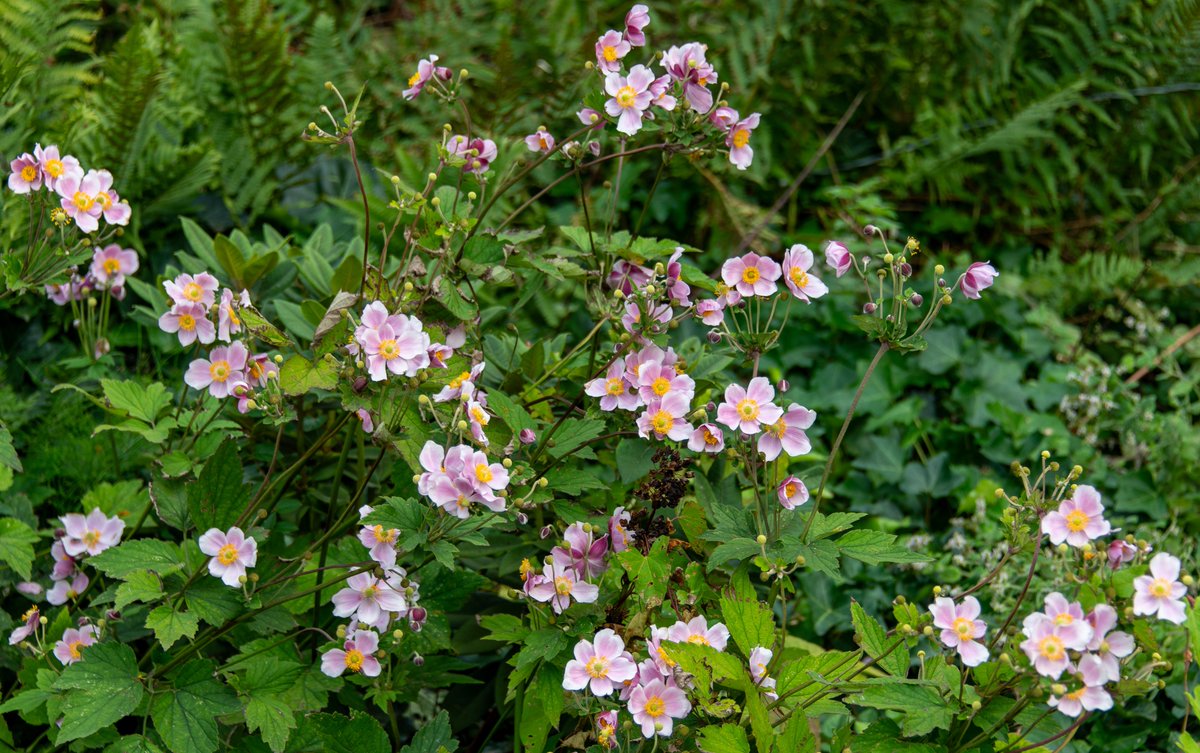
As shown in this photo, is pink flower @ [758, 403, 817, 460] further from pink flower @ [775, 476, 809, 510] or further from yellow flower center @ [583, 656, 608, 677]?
yellow flower center @ [583, 656, 608, 677]

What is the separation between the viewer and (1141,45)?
12.8 ft

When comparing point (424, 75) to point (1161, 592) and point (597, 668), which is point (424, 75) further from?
point (1161, 592)

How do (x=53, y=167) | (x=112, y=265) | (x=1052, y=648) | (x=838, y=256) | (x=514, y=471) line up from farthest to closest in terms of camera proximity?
(x=112, y=265) < (x=53, y=167) < (x=838, y=256) < (x=514, y=471) < (x=1052, y=648)

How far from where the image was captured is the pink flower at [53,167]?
175 cm

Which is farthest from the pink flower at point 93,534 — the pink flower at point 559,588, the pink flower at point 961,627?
the pink flower at point 961,627

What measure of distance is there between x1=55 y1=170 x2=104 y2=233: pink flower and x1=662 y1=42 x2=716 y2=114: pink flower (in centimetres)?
95

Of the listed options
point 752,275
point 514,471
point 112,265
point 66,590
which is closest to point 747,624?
point 514,471

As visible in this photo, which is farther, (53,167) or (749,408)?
(53,167)

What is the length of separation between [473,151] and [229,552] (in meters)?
0.75

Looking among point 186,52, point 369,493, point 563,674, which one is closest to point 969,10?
point 186,52

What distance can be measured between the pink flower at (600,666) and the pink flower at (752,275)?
1.76ft

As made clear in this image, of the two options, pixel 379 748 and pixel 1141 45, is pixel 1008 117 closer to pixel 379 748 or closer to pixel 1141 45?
pixel 1141 45

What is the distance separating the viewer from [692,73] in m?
1.70

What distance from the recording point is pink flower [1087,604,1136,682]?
1233 millimetres
